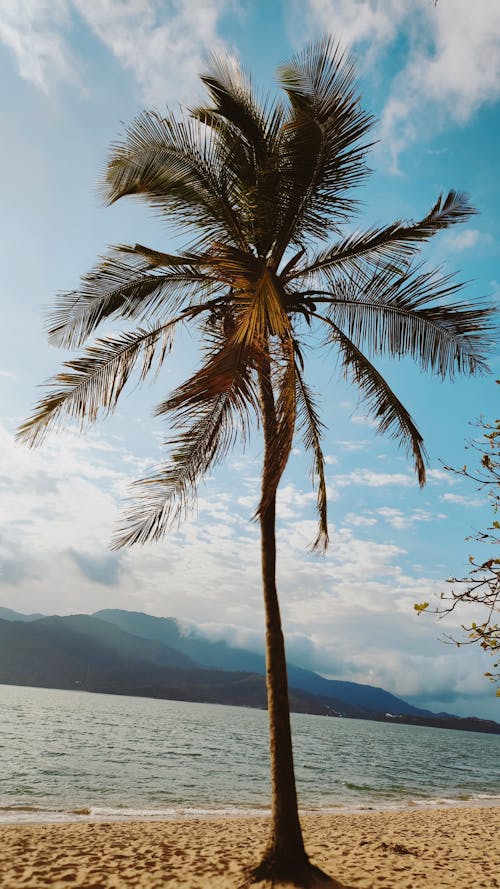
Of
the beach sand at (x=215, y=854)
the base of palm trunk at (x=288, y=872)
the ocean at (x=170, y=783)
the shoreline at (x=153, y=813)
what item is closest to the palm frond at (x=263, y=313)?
the base of palm trunk at (x=288, y=872)

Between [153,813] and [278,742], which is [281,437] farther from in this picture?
[153,813]

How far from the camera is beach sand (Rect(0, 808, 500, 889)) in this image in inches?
260

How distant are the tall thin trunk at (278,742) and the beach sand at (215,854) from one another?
738 millimetres

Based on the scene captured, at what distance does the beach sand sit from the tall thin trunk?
0.74m

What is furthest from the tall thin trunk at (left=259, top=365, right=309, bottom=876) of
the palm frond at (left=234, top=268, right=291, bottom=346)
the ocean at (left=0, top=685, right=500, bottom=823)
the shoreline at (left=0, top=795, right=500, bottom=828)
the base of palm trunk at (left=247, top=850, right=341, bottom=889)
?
the ocean at (left=0, top=685, right=500, bottom=823)

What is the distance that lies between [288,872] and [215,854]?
3099 millimetres

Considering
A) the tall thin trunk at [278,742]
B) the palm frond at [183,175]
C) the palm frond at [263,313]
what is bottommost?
the tall thin trunk at [278,742]

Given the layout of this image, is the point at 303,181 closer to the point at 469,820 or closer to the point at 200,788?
the point at 469,820

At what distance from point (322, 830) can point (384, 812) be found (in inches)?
244

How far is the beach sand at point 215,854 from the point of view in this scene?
260 inches

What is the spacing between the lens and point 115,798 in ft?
56.1

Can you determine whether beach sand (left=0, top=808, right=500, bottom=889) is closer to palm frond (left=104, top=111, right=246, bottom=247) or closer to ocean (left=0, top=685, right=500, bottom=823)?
ocean (left=0, top=685, right=500, bottom=823)

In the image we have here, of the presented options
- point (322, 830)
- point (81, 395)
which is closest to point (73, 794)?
point (322, 830)

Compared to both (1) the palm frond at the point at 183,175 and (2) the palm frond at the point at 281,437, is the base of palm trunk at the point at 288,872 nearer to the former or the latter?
(2) the palm frond at the point at 281,437
